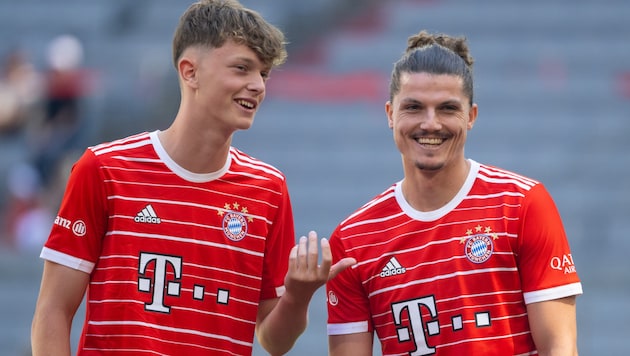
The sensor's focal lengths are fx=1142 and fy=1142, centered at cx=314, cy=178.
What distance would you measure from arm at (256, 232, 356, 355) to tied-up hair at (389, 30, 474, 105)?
2.50 feet

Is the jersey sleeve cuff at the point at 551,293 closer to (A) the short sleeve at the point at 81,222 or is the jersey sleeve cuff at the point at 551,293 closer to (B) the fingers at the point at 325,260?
(B) the fingers at the point at 325,260

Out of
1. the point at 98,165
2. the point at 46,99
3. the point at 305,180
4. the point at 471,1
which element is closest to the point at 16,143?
the point at 46,99

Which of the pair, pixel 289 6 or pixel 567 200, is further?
pixel 289 6

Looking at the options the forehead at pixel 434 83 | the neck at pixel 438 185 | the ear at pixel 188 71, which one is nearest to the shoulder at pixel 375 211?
the neck at pixel 438 185

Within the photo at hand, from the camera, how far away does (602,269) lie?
9.85m

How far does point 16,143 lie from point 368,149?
364cm

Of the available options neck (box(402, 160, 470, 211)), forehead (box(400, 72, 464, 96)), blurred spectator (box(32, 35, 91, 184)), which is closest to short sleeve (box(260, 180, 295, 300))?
neck (box(402, 160, 470, 211))

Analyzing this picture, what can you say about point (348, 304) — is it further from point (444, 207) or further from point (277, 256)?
point (444, 207)

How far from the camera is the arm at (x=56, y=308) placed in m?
3.83

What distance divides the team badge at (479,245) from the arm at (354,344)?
0.49 meters

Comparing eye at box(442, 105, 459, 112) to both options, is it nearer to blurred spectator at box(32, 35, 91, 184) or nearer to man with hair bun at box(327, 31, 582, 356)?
man with hair bun at box(327, 31, 582, 356)

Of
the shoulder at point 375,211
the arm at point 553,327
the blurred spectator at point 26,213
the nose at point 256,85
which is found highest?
the blurred spectator at point 26,213

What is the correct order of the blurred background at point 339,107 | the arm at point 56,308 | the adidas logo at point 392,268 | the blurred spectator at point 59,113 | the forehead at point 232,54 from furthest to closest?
the blurred background at point 339,107, the blurred spectator at point 59,113, the adidas logo at point 392,268, the forehead at point 232,54, the arm at point 56,308

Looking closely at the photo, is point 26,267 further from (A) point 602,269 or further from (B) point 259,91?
(B) point 259,91
